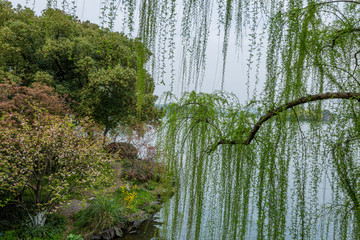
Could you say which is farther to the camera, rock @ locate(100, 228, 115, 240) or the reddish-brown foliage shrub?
the reddish-brown foliage shrub

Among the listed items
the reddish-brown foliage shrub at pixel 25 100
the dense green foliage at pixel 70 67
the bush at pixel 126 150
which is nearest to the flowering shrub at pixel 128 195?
the bush at pixel 126 150

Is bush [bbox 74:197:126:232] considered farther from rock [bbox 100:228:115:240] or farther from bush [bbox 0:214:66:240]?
bush [bbox 0:214:66:240]

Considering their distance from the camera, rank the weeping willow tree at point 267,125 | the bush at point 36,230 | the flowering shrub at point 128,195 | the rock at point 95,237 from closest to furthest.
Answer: the weeping willow tree at point 267,125 → the bush at point 36,230 → the rock at point 95,237 → the flowering shrub at point 128,195

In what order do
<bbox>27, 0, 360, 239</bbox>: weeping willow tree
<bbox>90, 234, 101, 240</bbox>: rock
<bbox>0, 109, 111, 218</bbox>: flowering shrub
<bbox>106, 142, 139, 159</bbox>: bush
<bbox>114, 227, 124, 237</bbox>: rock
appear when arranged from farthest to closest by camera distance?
<bbox>106, 142, 139, 159</bbox>: bush < <bbox>114, 227, 124, 237</bbox>: rock < <bbox>90, 234, 101, 240</bbox>: rock < <bbox>0, 109, 111, 218</bbox>: flowering shrub < <bbox>27, 0, 360, 239</bbox>: weeping willow tree

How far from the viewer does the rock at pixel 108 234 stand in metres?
4.59

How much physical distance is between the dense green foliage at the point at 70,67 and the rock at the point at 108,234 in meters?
3.18

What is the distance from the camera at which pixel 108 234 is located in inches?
183

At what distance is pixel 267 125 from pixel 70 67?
7.62m

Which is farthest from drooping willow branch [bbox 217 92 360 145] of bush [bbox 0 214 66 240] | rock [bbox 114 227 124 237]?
rock [bbox 114 227 124 237]

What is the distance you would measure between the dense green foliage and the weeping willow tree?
515 centimetres

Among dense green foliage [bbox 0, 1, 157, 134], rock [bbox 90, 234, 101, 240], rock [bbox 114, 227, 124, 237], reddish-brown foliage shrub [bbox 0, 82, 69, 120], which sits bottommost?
rock [bbox 90, 234, 101, 240]

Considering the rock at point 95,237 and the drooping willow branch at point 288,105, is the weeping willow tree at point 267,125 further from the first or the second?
the rock at point 95,237

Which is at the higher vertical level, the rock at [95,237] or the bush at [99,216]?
the bush at [99,216]

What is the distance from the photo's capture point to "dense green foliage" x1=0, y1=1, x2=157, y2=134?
22.7 ft
